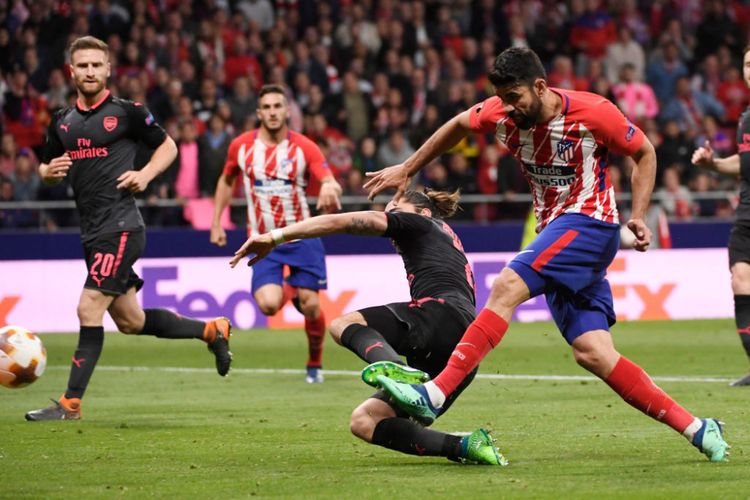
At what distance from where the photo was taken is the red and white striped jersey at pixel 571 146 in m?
6.70

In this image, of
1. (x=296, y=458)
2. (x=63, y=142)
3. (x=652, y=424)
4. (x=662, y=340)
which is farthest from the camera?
(x=662, y=340)

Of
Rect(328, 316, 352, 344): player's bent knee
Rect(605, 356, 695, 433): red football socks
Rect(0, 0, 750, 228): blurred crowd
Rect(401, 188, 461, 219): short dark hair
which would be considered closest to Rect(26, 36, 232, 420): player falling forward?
Rect(401, 188, 461, 219): short dark hair

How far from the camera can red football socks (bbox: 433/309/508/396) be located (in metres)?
6.36

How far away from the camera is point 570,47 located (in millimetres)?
23562

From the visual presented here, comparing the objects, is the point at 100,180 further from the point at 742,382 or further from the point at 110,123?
the point at 742,382

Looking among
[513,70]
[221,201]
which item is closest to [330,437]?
[513,70]

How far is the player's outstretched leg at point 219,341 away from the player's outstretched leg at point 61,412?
1263 millimetres

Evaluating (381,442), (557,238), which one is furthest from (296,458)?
(557,238)

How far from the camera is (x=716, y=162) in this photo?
10.5 m

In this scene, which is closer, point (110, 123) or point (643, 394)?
point (643, 394)

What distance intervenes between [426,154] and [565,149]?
2.48 feet

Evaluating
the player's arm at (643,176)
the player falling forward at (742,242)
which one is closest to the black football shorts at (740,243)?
the player falling forward at (742,242)

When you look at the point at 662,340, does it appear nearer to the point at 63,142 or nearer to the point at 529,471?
the point at 63,142

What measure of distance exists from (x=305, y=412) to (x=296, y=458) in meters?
2.35
